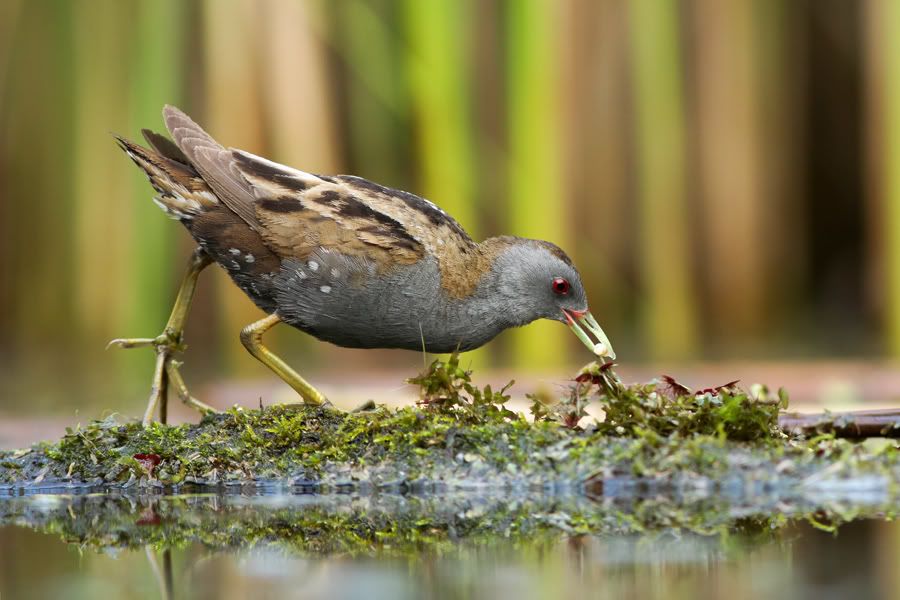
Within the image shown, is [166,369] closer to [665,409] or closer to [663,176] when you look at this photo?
[665,409]

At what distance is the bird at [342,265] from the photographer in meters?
5.50

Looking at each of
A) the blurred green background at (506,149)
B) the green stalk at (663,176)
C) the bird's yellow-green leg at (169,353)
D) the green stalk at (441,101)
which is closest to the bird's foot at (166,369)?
the bird's yellow-green leg at (169,353)

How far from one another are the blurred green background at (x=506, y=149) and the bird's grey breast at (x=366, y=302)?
11.2 ft

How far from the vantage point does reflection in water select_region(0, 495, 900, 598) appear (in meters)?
3.29

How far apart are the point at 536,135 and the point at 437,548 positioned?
19.2ft

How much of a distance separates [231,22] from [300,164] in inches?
48.1

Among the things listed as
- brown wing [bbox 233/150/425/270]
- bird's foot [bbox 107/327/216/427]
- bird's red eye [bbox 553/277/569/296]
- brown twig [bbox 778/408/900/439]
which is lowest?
brown twig [bbox 778/408/900/439]

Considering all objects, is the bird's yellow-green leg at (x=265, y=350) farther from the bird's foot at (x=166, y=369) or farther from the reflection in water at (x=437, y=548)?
the reflection in water at (x=437, y=548)

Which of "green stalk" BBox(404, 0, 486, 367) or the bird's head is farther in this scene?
"green stalk" BBox(404, 0, 486, 367)

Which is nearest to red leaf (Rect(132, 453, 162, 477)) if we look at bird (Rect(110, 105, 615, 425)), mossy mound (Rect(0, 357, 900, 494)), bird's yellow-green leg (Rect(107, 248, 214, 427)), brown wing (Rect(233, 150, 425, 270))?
mossy mound (Rect(0, 357, 900, 494))

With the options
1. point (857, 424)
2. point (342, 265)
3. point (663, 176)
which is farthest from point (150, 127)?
point (857, 424)

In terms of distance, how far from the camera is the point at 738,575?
3.34 meters

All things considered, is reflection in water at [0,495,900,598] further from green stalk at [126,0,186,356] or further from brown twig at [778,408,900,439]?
green stalk at [126,0,186,356]

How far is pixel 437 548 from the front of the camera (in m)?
3.83
